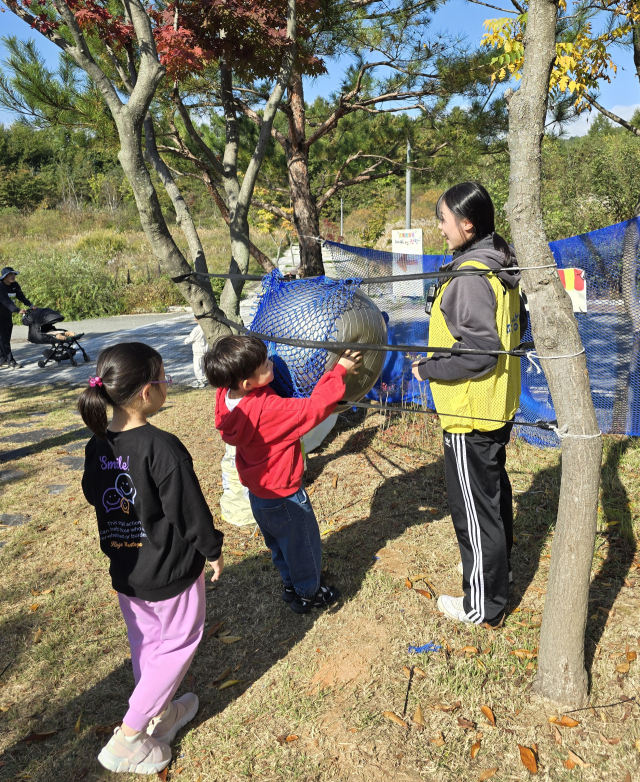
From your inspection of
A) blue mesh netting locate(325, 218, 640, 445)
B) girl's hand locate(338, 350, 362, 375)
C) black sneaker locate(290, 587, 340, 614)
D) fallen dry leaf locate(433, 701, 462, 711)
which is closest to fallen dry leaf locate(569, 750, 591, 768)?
fallen dry leaf locate(433, 701, 462, 711)

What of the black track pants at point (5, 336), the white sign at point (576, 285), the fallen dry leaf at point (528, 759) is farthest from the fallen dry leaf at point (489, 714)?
Answer: the black track pants at point (5, 336)

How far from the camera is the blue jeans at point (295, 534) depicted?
2820 mm

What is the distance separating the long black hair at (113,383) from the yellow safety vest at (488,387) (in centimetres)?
126

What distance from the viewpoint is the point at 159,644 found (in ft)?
7.15

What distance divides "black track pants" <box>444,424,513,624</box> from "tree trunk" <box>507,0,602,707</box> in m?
0.37

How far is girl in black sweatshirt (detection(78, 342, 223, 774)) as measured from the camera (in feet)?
6.67

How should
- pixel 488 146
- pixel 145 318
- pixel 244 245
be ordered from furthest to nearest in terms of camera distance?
pixel 145 318 → pixel 488 146 → pixel 244 245

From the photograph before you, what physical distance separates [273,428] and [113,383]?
0.81m

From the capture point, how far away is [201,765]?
7.31 feet

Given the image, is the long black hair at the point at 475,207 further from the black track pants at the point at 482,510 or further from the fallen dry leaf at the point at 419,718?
the fallen dry leaf at the point at 419,718

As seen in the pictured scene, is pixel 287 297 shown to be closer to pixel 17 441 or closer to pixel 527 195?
pixel 527 195

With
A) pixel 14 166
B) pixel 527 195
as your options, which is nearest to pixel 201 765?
pixel 527 195

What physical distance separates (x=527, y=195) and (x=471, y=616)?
74.8 inches

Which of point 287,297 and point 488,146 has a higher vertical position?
point 488,146
